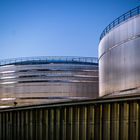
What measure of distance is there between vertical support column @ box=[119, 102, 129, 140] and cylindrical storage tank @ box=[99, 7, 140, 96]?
199 inches

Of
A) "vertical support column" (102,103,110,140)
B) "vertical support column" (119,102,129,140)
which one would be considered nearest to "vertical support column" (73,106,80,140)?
"vertical support column" (102,103,110,140)

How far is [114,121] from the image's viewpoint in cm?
1642

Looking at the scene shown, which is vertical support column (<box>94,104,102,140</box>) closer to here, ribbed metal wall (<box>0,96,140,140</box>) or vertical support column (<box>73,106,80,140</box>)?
ribbed metal wall (<box>0,96,140,140</box>)

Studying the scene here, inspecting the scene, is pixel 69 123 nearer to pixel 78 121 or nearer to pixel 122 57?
pixel 78 121

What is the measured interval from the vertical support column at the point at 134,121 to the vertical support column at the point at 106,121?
1618mm

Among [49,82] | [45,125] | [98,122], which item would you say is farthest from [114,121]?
[49,82]

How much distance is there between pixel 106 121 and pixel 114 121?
631 mm

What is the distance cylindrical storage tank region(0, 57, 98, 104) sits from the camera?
4878 centimetres

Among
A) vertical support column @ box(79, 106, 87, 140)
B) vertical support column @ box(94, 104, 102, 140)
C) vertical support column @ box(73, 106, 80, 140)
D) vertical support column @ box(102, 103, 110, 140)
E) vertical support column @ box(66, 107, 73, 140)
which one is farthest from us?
vertical support column @ box(66, 107, 73, 140)

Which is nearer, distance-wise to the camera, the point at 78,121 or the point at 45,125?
the point at 78,121

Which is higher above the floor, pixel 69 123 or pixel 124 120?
pixel 124 120

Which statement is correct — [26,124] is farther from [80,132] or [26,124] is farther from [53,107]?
[80,132]

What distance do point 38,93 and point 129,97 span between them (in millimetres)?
35254

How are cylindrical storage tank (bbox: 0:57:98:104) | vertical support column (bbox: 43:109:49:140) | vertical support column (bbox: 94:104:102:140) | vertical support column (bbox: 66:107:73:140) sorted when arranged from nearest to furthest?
vertical support column (bbox: 94:104:102:140)
vertical support column (bbox: 66:107:73:140)
vertical support column (bbox: 43:109:49:140)
cylindrical storage tank (bbox: 0:57:98:104)
